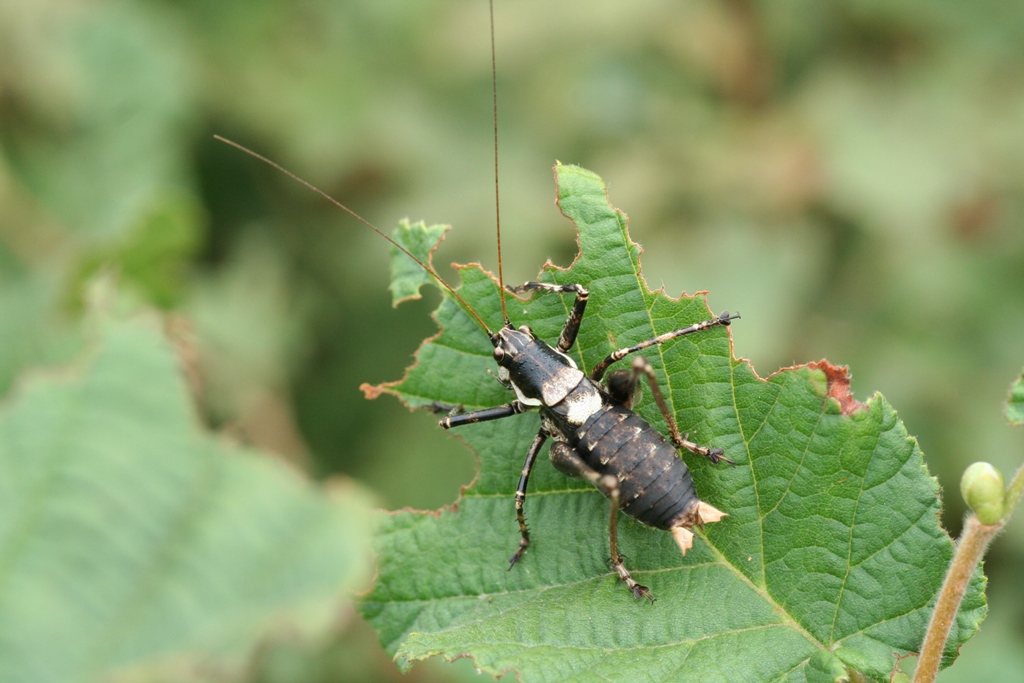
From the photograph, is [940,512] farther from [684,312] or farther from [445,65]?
[445,65]

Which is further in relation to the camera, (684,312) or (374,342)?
(374,342)

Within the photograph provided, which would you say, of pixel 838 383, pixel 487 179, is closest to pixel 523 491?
pixel 838 383

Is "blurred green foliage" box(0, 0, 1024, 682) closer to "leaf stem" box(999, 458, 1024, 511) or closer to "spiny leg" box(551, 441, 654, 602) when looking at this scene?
"spiny leg" box(551, 441, 654, 602)

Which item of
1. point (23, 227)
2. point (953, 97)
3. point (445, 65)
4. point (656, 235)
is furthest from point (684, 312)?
point (23, 227)

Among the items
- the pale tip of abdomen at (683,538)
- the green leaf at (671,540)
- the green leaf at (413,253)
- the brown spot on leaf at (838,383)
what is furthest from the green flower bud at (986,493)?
the green leaf at (413,253)

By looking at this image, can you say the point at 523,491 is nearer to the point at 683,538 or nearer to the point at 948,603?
the point at 683,538

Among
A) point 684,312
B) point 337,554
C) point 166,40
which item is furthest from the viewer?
point 166,40

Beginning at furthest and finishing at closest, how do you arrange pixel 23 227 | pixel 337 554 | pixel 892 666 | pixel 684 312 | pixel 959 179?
1. pixel 23 227
2. pixel 959 179
3. pixel 337 554
4. pixel 684 312
5. pixel 892 666
